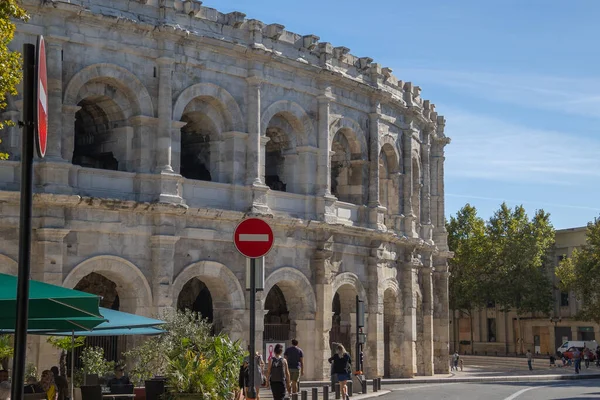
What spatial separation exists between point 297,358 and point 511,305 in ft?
134

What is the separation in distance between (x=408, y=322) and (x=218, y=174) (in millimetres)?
10353

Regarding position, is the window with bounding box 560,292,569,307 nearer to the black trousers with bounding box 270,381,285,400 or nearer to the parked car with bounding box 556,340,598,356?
the parked car with bounding box 556,340,598,356

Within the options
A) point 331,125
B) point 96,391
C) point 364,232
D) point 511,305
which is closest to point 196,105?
point 331,125

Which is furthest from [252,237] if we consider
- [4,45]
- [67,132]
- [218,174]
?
[218,174]

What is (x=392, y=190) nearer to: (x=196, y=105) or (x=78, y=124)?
(x=196, y=105)

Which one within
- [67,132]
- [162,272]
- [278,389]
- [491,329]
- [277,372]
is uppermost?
[67,132]

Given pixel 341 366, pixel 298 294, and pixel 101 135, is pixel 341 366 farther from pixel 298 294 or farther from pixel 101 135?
pixel 101 135

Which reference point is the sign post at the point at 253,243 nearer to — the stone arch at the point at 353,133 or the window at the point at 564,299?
the stone arch at the point at 353,133

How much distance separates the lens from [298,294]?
28.8 meters

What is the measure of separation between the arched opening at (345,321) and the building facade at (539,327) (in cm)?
3324

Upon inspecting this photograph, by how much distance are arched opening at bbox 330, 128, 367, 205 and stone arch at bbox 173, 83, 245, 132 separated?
5.12 metres

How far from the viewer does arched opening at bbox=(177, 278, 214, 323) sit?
28906 millimetres

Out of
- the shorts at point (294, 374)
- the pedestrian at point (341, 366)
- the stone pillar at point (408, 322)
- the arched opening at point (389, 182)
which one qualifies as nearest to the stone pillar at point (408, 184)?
the arched opening at point (389, 182)

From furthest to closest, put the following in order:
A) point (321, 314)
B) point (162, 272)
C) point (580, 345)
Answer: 1. point (580, 345)
2. point (321, 314)
3. point (162, 272)
